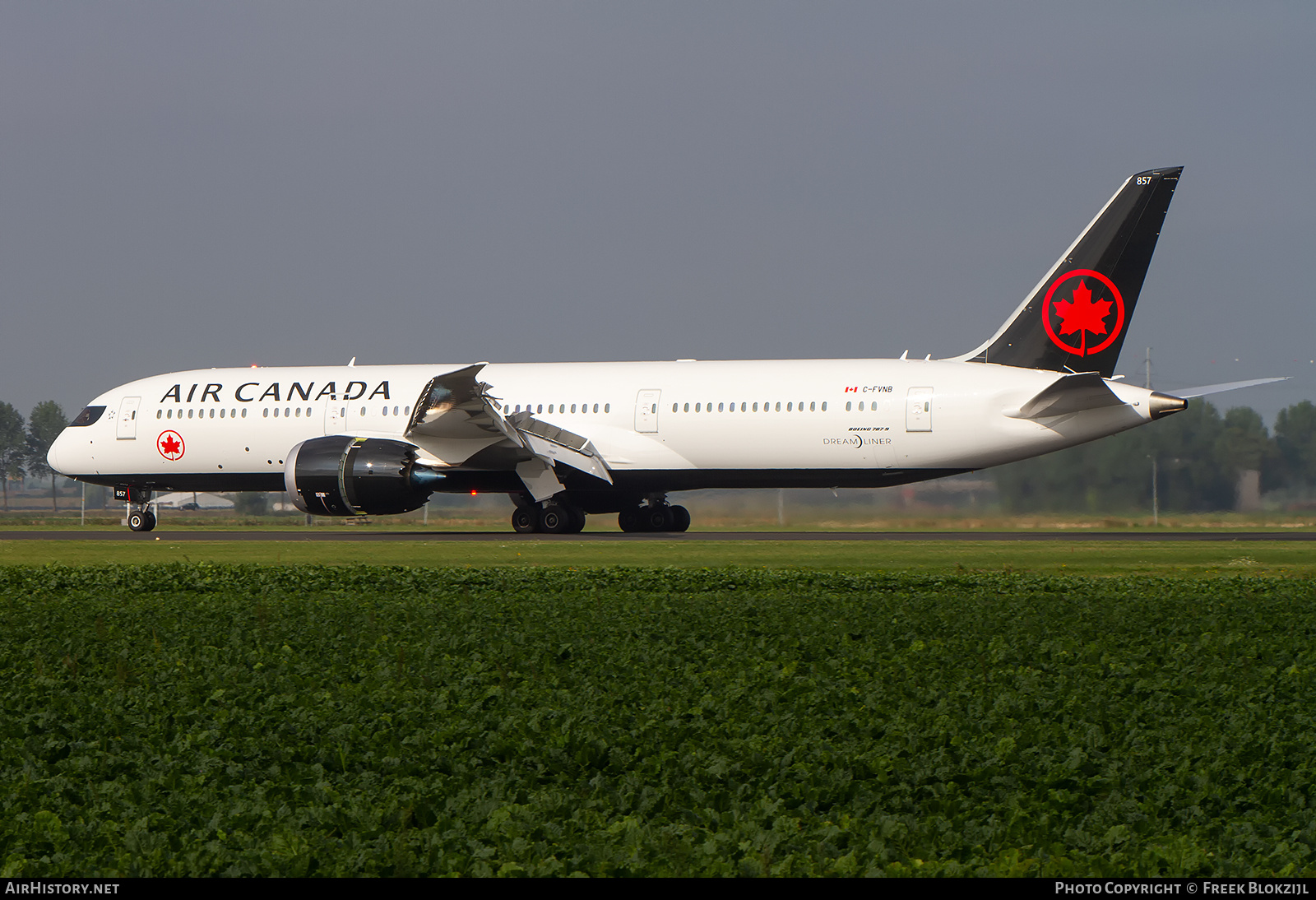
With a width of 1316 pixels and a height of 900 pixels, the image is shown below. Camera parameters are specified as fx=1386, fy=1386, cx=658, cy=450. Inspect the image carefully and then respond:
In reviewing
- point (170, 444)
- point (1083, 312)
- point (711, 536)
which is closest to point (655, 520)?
point (711, 536)

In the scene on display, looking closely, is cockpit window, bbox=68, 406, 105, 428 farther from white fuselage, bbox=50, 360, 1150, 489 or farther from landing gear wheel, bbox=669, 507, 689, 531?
landing gear wheel, bbox=669, 507, 689, 531

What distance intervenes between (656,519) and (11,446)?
333 ft

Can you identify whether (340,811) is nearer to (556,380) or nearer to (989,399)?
(989,399)

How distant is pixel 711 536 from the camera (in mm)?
30625

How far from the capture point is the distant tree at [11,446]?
11406 centimetres

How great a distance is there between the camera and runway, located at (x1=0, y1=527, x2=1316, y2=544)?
2900 cm

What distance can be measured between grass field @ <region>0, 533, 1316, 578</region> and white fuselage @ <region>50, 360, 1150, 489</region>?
2.26 metres

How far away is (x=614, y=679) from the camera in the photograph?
9562 mm

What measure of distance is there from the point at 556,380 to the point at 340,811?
85.8 feet

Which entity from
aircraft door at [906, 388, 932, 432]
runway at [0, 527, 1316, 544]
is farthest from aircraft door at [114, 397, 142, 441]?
aircraft door at [906, 388, 932, 432]

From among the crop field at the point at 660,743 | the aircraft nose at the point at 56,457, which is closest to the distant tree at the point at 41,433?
the aircraft nose at the point at 56,457

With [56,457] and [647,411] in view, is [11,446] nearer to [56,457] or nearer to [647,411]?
[56,457]

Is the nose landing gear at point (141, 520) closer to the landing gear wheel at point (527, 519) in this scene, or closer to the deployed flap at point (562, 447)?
the landing gear wheel at point (527, 519)

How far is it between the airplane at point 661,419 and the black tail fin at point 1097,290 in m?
0.04
